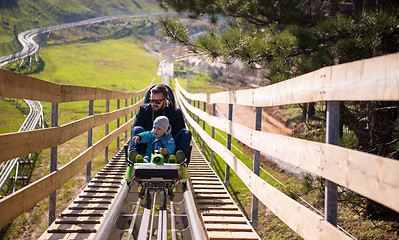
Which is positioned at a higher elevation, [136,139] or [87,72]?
[87,72]

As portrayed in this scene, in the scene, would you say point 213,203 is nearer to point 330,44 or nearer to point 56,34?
point 330,44

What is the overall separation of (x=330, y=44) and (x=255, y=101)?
5.86ft

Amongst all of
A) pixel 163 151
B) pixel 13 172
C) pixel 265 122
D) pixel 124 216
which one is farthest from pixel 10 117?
pixel 265 122

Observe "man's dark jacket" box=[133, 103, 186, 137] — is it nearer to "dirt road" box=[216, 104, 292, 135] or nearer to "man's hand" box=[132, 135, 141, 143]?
"man's hand" box=[132, 135, 141, 143]

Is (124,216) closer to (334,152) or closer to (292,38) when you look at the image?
(334,152)

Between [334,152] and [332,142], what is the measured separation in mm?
126

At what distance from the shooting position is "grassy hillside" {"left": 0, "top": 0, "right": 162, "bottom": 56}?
69.3 metres

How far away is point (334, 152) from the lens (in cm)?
193

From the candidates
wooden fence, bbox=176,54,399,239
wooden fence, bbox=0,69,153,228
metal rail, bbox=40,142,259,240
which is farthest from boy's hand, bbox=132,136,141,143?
wooden fence, bbox=176,54,399,239

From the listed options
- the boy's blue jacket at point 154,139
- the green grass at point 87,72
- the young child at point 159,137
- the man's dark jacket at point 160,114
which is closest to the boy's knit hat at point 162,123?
the young child at point 159,137

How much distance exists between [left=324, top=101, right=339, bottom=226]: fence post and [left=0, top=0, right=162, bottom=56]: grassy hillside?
5796 cm

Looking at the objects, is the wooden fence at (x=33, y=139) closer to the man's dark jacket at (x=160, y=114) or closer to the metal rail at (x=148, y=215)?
the metal rail at (x=148, y=215)

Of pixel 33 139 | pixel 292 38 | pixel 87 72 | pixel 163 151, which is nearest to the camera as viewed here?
pixel 33 139

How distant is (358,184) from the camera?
1.66 meters
